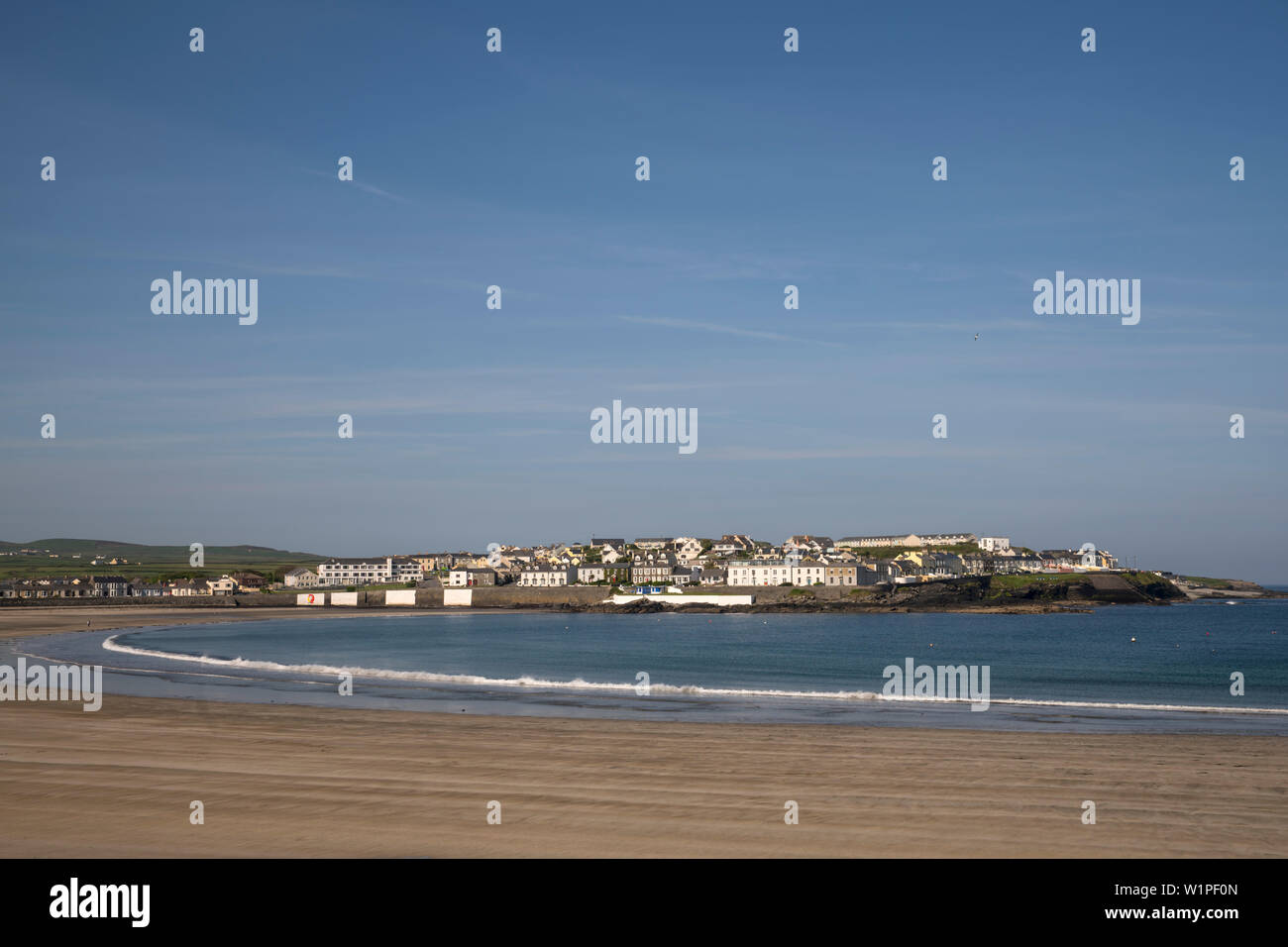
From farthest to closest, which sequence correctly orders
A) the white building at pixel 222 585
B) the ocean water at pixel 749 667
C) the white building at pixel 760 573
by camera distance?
the white building at pixel 222 585 → the white building at pixel 760 573 → the ocean water at pixel 749 667

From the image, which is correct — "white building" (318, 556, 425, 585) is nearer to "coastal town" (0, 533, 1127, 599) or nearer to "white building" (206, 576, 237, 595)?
"coastal town" (0, 533, 1127, 599)

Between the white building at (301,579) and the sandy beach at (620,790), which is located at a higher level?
the sandy beach at (620,790)

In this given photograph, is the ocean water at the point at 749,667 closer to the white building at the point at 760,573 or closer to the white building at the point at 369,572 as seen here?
the white building at the point at 760,573

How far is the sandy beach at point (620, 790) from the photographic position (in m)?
11.9

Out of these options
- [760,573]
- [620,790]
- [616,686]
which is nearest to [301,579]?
[760,573]

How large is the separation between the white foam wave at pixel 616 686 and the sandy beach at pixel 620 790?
8329 millimetres

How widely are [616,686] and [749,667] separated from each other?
12.3 m

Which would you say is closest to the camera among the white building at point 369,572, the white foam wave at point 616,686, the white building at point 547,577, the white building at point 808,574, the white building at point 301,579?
the white foam wave at point 616,686

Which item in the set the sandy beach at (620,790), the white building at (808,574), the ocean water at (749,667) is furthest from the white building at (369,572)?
the sandy beach at (620,790)

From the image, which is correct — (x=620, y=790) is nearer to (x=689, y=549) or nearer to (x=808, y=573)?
(x=808, y=573)

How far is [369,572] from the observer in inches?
7357

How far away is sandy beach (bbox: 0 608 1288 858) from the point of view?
39.1 ft
